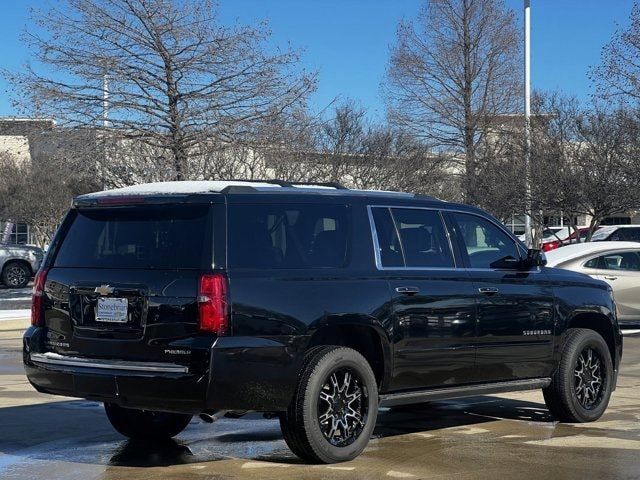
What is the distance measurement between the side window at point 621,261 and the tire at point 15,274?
54.2 feet

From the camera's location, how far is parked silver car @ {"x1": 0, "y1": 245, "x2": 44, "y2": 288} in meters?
27.8

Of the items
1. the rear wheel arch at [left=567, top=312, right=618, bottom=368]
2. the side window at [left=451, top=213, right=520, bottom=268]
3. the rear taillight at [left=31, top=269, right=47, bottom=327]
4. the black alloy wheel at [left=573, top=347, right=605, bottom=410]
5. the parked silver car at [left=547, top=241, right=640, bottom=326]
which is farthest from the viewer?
the parked silver car at [left=547, top=241, right=640, bottom=326]

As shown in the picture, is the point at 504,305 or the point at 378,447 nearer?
the point at 378,447

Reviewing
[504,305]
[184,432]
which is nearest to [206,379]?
[184,432]

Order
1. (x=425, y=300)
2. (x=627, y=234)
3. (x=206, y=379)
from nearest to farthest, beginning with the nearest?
(x=206, y=379), (x=425, y=300), (x=627, y=234)

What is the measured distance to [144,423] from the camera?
835 centimetres

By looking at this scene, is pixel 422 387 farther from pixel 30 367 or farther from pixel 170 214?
pixel 30 367

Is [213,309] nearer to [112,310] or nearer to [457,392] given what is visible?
[112,310]

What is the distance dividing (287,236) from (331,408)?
1.22 metres

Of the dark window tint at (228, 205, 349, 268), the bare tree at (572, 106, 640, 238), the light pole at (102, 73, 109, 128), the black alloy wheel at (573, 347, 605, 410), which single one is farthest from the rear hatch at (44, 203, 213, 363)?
the bare tree at (572, 106, 640, 238)

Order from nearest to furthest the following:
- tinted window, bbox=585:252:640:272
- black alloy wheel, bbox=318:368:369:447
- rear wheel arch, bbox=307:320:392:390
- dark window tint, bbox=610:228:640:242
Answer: black alloy wheel, bbox=318:368:369:447 < rear wheel arch, bbox=307:320:392:390 < tinted window, bbox=585:252:640:272 < dark window tint, bbox=610:228:640:242

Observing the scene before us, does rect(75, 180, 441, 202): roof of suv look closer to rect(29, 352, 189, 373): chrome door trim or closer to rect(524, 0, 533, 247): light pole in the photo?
rect(29, 352, 189, 373): chrome door trim

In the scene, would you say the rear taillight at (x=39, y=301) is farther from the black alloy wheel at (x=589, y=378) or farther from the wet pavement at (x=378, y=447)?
the black alloy wheel at (x=589, y=378)

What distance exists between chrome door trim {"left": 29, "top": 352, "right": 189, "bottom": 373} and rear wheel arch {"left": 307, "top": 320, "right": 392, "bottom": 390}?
1101 mm
